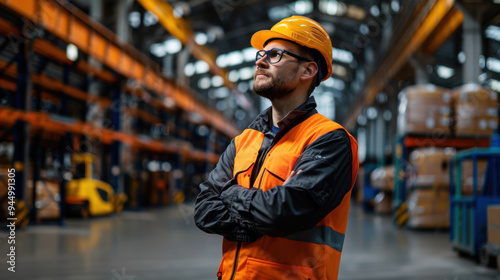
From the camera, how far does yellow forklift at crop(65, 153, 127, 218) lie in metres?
11.3

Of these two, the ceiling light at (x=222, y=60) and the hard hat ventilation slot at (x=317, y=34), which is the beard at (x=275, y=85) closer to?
the hard hat ventilation slot at (x=317, y=34)

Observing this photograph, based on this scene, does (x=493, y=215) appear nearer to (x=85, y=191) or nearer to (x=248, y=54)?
(x=85, y=191)

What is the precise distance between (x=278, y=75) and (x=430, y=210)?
29.4 feet

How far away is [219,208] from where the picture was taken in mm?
1581

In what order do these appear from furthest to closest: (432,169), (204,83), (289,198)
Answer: (204,83) → (432,169) → (289,198)

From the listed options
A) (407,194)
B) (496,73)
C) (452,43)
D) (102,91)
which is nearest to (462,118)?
(407,194)

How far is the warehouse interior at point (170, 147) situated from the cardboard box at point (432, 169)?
22mm

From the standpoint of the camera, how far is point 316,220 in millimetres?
1418

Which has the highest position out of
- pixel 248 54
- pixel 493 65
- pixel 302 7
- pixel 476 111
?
pixel 302 7

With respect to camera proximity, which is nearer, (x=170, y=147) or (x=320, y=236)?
(x=320, y=236)

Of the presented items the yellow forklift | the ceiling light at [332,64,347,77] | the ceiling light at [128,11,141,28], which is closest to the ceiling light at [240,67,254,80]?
the ceiling light at [332,64,347,77]

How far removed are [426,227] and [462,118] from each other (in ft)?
8.11

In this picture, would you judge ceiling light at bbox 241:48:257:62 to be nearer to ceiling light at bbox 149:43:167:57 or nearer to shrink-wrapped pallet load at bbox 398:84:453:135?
ceiling light at bbox 149:43:167:57

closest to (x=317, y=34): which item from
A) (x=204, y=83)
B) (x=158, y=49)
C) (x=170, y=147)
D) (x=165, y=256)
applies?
(x=165, y=256)
